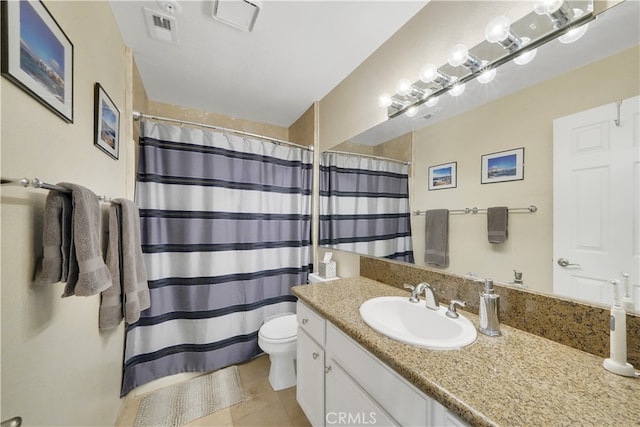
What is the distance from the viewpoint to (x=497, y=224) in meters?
0.96

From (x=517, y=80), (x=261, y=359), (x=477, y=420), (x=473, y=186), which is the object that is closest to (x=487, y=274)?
(x=473, y=186)

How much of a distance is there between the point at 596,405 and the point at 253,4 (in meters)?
1.92

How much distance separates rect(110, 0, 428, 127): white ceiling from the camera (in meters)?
1.24

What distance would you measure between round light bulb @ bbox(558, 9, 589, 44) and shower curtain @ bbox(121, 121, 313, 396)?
1.71 meters

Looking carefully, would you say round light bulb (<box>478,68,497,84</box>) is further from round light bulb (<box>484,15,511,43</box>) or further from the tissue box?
the tissue box

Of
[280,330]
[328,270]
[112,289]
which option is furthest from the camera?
[328,270]

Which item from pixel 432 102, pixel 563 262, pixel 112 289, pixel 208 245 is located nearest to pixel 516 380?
pixel 563 262

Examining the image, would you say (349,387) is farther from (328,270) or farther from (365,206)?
(365,206)

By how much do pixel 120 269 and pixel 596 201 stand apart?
1932 mm

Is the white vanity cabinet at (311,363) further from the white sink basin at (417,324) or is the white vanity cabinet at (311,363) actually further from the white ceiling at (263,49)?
the white ceiling at (263,49)

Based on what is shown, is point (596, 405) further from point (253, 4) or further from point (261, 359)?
point (261, 359)

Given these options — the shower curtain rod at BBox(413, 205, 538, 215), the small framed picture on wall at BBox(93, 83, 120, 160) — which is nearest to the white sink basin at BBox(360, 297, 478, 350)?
the shower curtain rod at BBox(413, 205, 538, 215)

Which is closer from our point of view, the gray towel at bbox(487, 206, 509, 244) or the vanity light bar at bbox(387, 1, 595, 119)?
the vanity light bar at bbox(387, 1, 595, 119)

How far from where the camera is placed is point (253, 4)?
3.87ft
